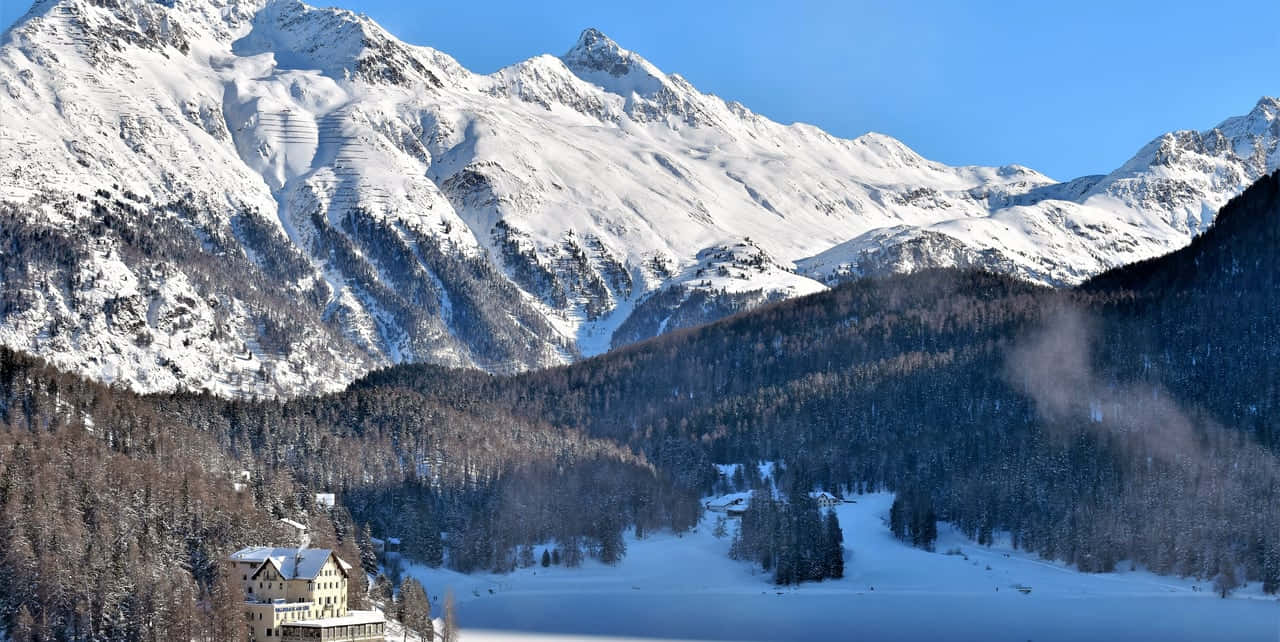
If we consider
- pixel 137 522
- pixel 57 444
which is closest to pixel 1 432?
pixel 57 444

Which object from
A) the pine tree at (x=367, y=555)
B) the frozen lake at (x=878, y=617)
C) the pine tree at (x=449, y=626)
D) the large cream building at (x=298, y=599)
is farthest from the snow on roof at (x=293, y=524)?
the large cream building at (x=298, y=599)

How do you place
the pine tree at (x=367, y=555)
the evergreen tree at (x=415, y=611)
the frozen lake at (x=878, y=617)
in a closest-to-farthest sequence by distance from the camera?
the evergreen tree at (x=415, y=611) → the frozen lake at (x=878, y=617) → the pine tree at (x=367, y=555)

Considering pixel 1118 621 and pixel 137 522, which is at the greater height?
pixel 137 522

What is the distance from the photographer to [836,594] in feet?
653

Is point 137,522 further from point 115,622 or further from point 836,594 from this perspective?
point 836,594

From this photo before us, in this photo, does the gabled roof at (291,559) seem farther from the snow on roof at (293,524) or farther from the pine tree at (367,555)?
the pine tree at (367,555)

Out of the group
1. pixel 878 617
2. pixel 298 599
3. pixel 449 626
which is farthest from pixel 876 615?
pixel 298 599

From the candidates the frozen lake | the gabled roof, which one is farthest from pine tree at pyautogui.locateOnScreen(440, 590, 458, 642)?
the gabled roof

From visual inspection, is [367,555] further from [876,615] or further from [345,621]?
[876,615]

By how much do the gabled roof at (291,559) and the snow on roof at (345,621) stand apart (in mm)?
4923

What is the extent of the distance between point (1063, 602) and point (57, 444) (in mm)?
119308

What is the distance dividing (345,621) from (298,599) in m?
5.77

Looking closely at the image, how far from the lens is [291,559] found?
437 ft

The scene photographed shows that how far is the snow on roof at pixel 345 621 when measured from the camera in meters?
126
